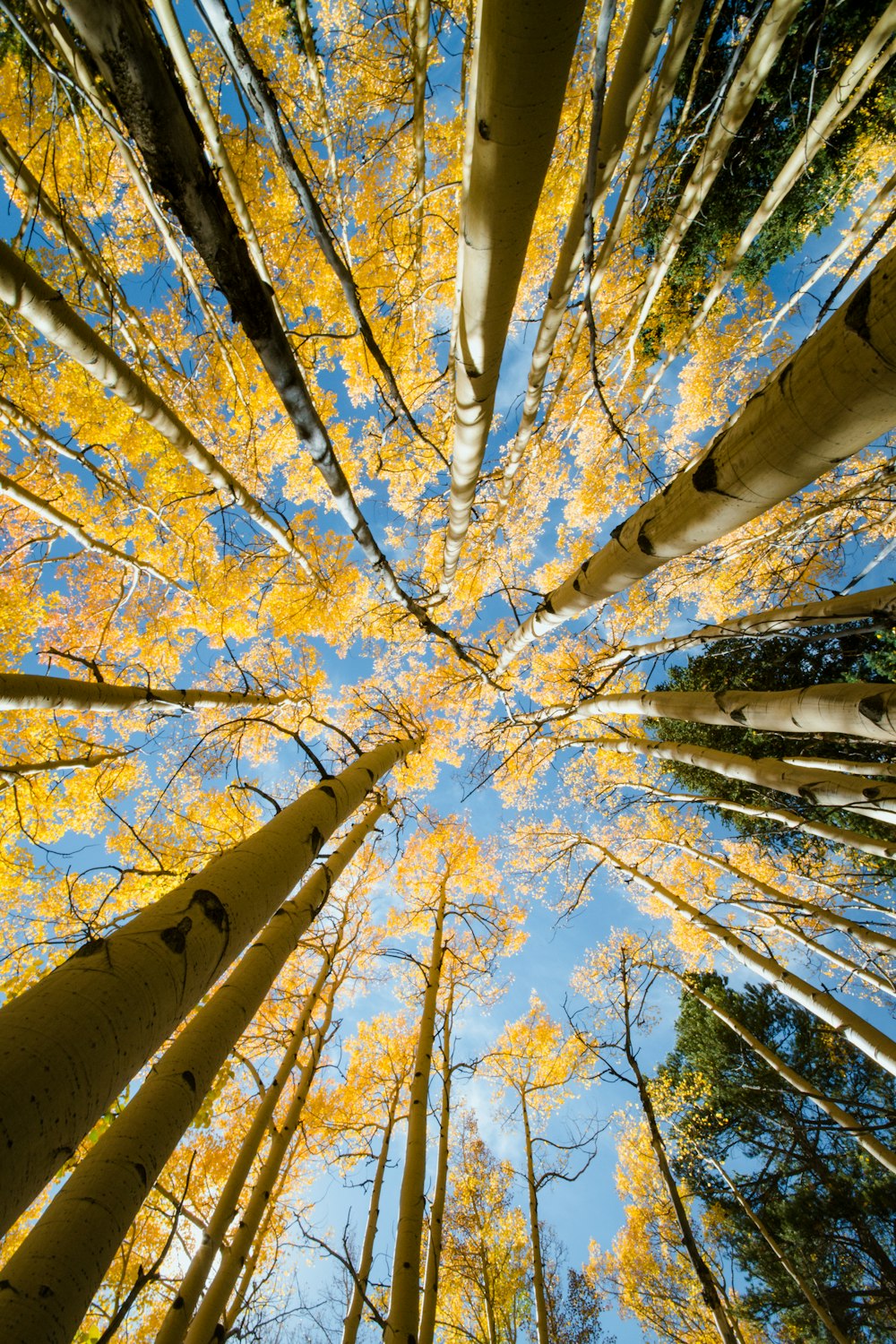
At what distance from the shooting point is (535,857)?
863cm

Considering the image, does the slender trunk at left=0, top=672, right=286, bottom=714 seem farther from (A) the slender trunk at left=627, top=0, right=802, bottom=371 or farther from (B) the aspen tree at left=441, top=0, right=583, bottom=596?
(A) the slender trunk at left=627, top=0, right=802, bottom=371

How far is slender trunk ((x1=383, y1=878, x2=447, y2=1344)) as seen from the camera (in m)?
2.75

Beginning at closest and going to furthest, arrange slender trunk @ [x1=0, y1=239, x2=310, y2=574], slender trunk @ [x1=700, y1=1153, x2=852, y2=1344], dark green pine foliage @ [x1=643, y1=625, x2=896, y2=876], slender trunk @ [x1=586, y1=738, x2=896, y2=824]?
slender trunk @ [x1=0, y1=239, x2=310, y2=574] → slender trunk @ [x1=586, y1=738, x2=896, y2=824] → slender trunk @ [x1=700, y1=1153, x2=852, y2=1344] → dark green pine foliage @ [x1=643, y1=625, x2=896, y2=876]

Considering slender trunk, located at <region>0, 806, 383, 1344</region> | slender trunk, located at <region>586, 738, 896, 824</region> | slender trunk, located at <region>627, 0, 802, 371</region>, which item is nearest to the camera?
slender trunk, located at <region>0, 806, 383, 1344</region>

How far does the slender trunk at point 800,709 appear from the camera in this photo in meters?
2.25

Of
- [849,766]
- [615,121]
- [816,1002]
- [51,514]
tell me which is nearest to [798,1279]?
[816,1002]

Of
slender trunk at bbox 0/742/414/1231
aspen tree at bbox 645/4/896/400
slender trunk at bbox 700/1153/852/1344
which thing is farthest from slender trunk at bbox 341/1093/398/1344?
aspen tree at bbox 645/4/896/400

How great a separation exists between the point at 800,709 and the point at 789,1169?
41.6ft

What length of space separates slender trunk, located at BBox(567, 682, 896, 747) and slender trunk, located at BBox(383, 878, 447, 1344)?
363cm

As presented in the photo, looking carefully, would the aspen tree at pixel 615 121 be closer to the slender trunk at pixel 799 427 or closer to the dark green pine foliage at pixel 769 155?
the slender trunk at pixel 799 427

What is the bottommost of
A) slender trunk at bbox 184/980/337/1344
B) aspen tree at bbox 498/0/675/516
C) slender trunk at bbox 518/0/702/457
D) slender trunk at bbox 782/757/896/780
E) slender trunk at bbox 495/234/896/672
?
slender trunk at bbox 184/980/337/1344

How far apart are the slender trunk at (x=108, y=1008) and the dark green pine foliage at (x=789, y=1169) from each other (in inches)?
419

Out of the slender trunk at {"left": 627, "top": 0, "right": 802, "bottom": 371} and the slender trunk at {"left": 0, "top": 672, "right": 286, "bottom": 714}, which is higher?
the slender trunk at {"left": 627, "top": 0, "right": 802, "bottom": 371}

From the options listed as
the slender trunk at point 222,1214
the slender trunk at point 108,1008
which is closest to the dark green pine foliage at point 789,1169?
the slender trunk at point 222,1214
